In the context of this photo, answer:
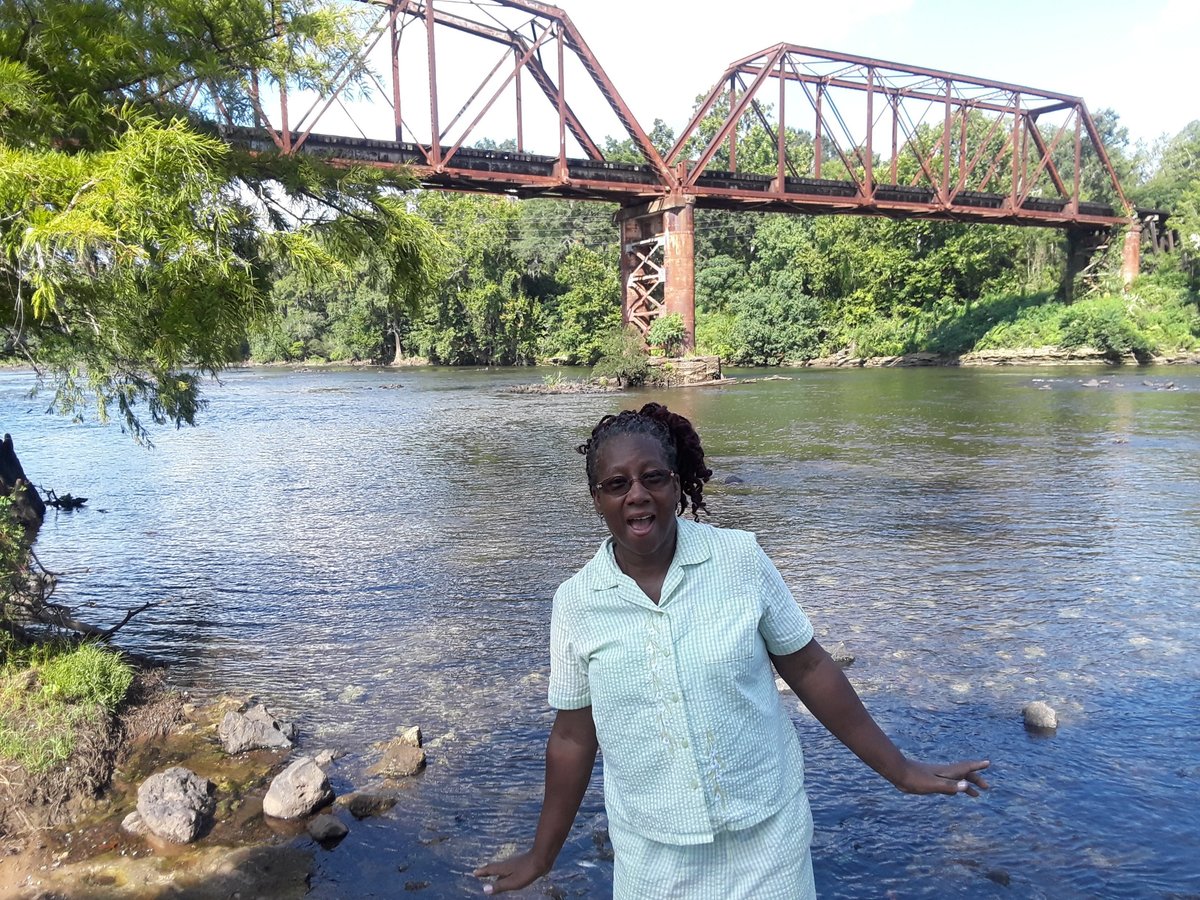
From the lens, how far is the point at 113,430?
24.3 metres

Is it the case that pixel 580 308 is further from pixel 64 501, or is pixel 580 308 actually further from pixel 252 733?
pixel 252 733

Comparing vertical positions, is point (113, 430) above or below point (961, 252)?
below

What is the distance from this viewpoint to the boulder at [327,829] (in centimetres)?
410

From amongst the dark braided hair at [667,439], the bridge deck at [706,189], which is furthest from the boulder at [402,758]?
A: the bridge deck at [706,189]

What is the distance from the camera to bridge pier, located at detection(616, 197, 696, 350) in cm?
3747

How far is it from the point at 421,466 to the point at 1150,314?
4206 cm

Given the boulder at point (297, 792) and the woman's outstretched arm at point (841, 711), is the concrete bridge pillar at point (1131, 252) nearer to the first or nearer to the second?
the boulder at point (297, 792)

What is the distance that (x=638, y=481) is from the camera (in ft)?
6.85

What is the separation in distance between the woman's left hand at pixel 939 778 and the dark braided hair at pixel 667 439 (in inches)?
32.1

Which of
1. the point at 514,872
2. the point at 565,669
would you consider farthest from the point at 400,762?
the point at 565,669

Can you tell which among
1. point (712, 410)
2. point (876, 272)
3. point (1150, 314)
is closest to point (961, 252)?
point (876, 272)

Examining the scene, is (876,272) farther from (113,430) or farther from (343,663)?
(343,663)

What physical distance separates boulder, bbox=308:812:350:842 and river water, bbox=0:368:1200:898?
0.09 metres

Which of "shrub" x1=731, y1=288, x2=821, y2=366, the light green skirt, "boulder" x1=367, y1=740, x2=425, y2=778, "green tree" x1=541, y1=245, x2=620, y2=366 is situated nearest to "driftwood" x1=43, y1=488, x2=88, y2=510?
"boulder" x1=367, y1=740, x2=425, y2=778
